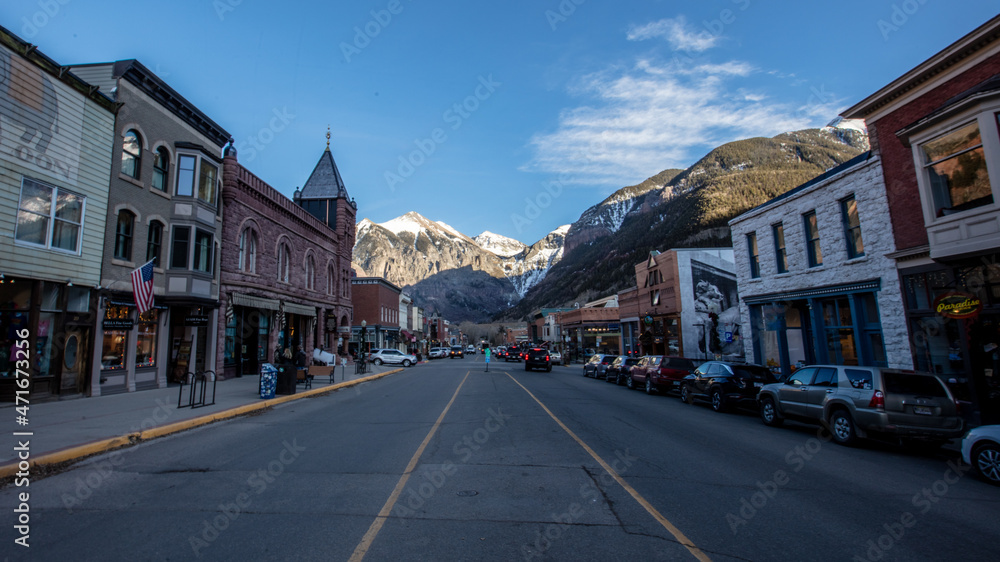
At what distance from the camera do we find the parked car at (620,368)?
23403mm

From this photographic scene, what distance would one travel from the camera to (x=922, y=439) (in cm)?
864

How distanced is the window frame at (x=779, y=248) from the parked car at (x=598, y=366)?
1032cm

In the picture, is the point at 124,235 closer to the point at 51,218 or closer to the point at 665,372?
the point at 51,218

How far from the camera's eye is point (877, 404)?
9.01 metres

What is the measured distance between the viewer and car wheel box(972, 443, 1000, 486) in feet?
22.1

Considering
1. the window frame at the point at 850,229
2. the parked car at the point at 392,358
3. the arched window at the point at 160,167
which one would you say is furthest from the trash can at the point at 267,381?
the parked car at the point at 392,358

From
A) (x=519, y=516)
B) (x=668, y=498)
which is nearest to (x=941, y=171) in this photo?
(x=668, y=498)

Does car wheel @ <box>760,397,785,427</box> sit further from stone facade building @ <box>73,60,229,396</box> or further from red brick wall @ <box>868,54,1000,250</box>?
stone facade building @ <box>73,60,229,396</box>

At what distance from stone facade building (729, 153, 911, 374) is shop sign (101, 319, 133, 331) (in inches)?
921

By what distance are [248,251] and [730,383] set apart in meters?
22.4

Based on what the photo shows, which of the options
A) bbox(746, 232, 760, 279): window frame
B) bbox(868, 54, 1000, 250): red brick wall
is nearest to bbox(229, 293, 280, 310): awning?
bbox(746, 232, 760, 279): window frame

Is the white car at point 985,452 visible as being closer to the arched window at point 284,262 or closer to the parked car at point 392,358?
the arched window at point 284,262

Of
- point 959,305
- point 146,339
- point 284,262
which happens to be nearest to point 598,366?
point 959,305

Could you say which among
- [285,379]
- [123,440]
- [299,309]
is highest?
[299,309]
